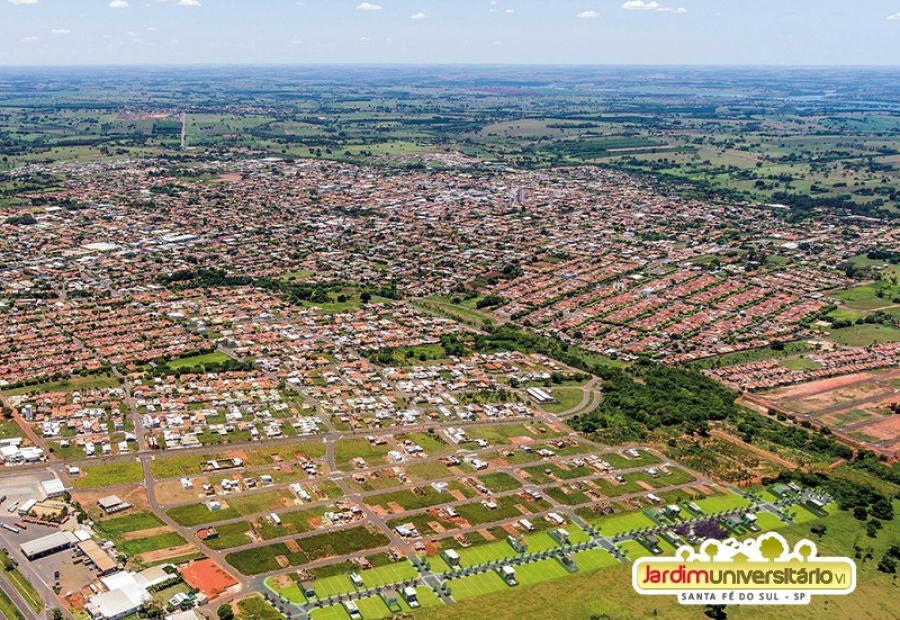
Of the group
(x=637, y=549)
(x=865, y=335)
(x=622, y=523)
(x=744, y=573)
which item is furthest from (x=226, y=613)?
(x=865, y=335)

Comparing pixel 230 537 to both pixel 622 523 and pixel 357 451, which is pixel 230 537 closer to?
pixel 357 451

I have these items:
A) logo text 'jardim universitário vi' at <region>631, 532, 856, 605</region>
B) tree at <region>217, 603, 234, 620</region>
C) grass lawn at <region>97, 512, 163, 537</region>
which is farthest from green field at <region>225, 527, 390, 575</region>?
logo text 'jardim universitário vi' at <region>631, 532, 856, 605</region>

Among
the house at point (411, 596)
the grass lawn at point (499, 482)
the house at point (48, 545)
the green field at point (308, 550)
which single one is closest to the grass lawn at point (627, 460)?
the grass lawn at point (499, 482)

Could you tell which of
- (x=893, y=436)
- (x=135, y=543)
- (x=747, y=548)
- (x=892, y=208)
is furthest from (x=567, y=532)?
(x=892, y=208)

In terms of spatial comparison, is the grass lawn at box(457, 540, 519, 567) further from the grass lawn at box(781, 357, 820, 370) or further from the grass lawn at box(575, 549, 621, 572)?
the grass lawn at box(781, 357, 820, 370)

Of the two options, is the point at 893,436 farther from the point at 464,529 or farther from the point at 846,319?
the point at 464,529

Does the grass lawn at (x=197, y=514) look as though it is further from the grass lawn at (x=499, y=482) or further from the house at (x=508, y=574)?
the grass lawn at (x=499, y=482)
